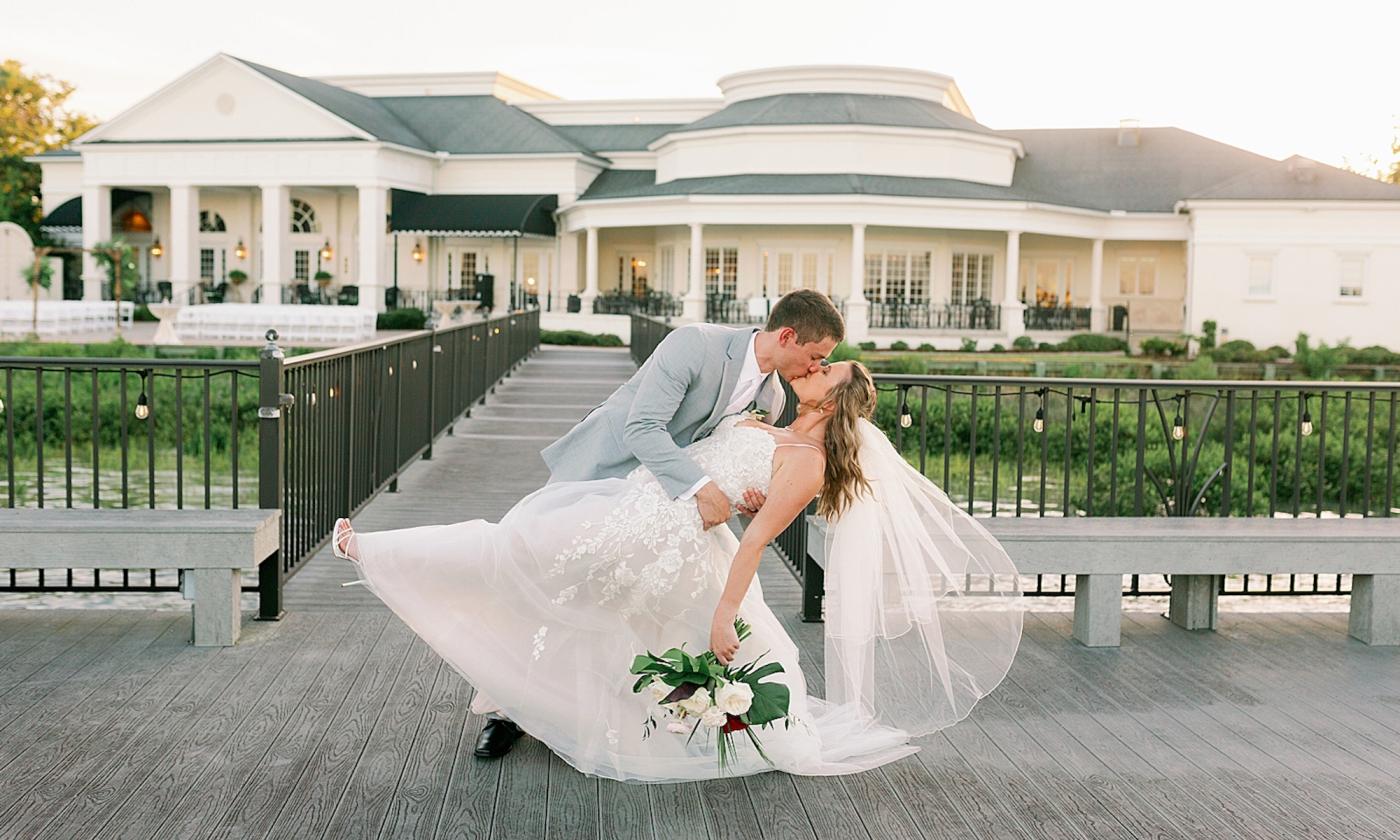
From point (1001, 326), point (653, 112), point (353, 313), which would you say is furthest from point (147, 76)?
point (1001, 326)

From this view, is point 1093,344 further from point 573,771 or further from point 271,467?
point 573,771

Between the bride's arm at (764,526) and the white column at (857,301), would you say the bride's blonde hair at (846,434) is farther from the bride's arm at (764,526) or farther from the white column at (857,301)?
the white column at (857,301)

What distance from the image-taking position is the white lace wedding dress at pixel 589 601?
454cm

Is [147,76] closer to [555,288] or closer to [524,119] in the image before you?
[524,119]

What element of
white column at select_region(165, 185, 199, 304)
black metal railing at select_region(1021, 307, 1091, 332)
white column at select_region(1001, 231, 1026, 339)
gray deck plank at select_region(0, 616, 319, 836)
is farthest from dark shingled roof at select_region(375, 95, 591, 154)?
gray deck plank at select_region(0, 616, 319, 836)

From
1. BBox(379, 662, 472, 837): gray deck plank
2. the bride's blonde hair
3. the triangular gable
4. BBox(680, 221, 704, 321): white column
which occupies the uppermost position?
the triangular gable

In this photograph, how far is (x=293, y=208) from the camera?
48500 mm

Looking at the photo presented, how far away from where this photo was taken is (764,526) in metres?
4.36

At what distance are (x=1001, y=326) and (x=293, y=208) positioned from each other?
973 inches

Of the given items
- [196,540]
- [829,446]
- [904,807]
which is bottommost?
[904,807]

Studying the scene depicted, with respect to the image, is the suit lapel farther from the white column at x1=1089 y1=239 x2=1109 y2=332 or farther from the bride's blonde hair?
the white column at x1=1089 y1=239 x2=1109 y2=332

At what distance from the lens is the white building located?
40281 millimetres

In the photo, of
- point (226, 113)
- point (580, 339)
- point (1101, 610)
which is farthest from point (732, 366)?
point (226, 113)

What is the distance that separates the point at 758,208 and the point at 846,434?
3460 cm
